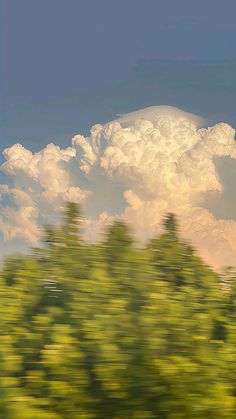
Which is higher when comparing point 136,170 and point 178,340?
point 136,170

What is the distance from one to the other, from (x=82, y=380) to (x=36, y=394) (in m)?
0.18

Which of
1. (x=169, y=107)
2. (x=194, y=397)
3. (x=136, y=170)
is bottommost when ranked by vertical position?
(x=194, y=397)

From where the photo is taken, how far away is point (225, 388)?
93.4 inches

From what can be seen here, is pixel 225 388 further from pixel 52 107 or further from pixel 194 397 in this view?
pixel 52 107

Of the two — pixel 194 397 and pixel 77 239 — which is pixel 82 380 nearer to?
pixel 194 397

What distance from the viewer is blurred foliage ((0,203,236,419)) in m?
2.35

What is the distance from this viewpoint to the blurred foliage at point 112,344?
2.35 metres

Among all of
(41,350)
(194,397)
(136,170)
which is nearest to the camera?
(194,397)

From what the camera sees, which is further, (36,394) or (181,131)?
(181,131)

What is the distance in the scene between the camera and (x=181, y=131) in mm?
3479

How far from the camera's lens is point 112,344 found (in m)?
2.40

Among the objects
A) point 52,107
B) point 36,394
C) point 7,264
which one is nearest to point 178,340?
point 36,394

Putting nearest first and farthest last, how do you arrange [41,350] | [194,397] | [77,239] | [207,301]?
1. [194,397]
2. [41,350]
3. [207,301]
4. [77,239]

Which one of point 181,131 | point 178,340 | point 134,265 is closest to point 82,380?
point 178,340
